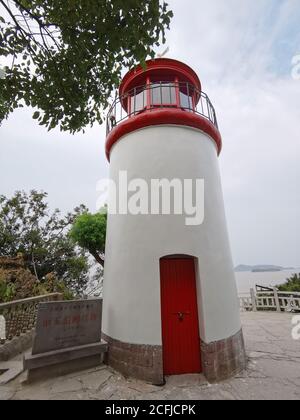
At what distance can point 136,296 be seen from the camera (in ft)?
16.6

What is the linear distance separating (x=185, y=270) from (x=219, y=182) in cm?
274

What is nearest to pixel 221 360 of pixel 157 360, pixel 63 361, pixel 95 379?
pixel 157 360

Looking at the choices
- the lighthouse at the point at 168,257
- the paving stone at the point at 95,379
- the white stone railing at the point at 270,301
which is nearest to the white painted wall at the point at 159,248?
the lighthouse at the point at 168,257

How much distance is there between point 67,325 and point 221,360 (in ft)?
11.2

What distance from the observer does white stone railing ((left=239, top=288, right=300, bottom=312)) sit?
37.9ft

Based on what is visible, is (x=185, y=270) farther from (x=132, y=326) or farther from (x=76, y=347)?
(x=76, y=347)

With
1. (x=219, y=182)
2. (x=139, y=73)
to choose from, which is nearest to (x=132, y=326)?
(x=219, y=182)

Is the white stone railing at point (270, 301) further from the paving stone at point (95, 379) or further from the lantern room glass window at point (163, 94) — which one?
the lantern room glass window at point (163, 94)

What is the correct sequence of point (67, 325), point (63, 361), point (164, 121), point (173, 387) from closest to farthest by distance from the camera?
point (173, 387) → point (63, 361) → point (67, 325) → point (164, 121)

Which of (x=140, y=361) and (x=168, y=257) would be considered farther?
(x=168, y=257)

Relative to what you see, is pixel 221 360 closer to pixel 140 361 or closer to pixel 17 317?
pixel 140 361

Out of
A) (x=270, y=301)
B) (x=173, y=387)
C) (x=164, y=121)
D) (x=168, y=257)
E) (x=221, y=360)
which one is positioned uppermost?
(x=164, y=121)

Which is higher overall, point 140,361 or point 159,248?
point 159,248

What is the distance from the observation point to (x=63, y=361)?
15.8 feet
